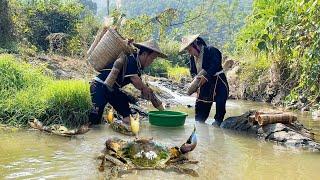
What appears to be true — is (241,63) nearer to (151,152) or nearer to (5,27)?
(5,27)

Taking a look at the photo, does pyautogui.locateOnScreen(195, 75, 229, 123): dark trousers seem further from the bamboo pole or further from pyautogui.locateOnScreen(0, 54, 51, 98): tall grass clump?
pyautogui.locateOnScreen(0, 54, 51, 98): tall grass clump

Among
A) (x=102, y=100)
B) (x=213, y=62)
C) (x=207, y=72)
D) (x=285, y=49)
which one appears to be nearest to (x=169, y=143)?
(x=102, y=100)

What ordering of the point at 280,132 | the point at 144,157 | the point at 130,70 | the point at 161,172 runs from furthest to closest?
the point at 130,70, the point at 280,132, the point at 144,157, the point at 161,172

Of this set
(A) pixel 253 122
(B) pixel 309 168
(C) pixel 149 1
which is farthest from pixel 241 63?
(C) pixel 149 1

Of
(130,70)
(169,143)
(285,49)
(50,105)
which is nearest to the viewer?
(169,143)

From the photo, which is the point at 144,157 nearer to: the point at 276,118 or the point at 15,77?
the point at 276,118

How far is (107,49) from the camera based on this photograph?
21.6ft

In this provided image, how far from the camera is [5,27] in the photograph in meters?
14.3

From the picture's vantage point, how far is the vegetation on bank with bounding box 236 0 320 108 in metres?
5.29

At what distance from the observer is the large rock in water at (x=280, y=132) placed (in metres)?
5.84

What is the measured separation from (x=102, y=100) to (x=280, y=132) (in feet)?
8.96

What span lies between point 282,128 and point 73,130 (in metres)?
3.05

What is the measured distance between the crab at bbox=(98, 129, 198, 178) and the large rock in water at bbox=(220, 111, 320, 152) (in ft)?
6.25

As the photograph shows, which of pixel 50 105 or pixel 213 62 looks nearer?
pixel 50 105
